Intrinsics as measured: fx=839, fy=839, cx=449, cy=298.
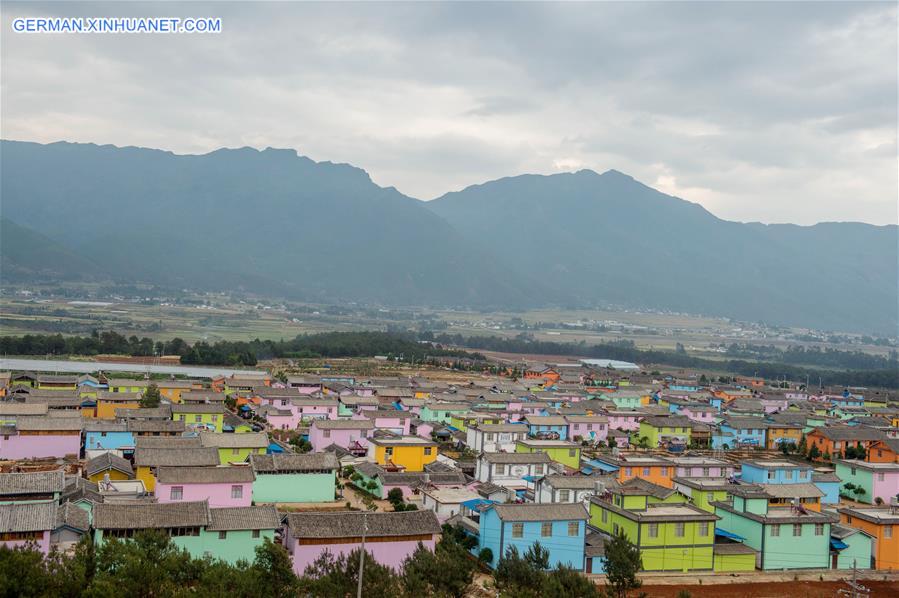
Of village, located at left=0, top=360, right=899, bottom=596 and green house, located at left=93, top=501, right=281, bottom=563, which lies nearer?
green house, located at left=93, top=501, right=281, bottom=563

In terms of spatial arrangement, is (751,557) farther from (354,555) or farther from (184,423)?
(184,423)

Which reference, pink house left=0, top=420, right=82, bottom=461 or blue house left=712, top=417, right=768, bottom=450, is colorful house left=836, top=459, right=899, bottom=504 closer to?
blue house left=712, top=417, right=768, bottom=450

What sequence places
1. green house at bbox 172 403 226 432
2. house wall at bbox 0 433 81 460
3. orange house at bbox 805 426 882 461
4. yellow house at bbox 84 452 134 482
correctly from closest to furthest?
1. yellow house at bbox 84 452 134 482
2. house wall at bbox 0 433 81 460
3. green house at bbox 172 403 226 432
4. orange house at bbox 805 426 882 461

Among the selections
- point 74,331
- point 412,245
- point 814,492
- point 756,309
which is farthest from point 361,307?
point 814,492

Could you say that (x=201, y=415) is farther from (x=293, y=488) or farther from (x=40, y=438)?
(x=293, y=488)

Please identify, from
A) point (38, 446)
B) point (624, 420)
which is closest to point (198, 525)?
point (38, 446)

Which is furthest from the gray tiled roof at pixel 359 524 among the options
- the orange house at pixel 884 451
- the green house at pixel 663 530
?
the orange house at pixel 884 451

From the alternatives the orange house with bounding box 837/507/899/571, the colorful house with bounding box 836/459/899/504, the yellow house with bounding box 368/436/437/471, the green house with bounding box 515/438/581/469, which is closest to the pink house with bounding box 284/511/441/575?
the yellow house with bounding box 368/436/437/471
